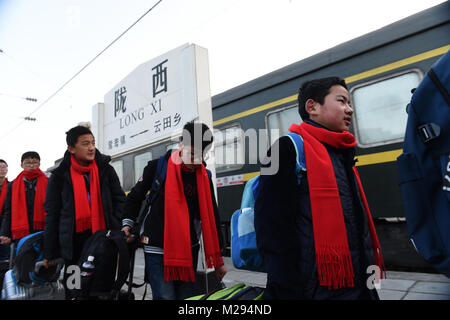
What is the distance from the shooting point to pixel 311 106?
1559 millimetres

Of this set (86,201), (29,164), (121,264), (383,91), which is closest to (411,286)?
(383,91)

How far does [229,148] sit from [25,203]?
3.39 m

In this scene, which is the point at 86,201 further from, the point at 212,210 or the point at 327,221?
the point at 327,221

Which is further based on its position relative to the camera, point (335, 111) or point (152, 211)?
point (152, 211)

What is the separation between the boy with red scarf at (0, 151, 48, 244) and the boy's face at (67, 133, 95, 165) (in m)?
1.43

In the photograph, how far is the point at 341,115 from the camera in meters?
1.48

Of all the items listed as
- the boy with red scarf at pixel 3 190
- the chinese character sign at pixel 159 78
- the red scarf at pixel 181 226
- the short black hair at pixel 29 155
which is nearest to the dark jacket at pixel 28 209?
the short black hair at pixel 29 155

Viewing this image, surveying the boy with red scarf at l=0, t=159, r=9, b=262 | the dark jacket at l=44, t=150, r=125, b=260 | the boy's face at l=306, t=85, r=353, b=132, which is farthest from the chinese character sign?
the boy's face at l=306, t=85, r=353, b=132

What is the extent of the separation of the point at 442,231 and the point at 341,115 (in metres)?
0.64

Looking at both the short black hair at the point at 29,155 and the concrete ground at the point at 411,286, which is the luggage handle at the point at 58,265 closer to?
the concrete ground at the point at 411,286

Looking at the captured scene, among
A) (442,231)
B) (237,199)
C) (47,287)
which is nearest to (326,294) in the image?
(442,231)

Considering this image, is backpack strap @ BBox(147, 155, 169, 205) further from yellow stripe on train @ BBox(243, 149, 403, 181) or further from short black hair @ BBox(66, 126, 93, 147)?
yellow stripe on train @ BBox(243, 149, 403, 181)

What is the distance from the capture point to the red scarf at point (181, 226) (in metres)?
2.14

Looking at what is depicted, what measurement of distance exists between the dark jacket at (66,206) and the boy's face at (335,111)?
1.86 m
